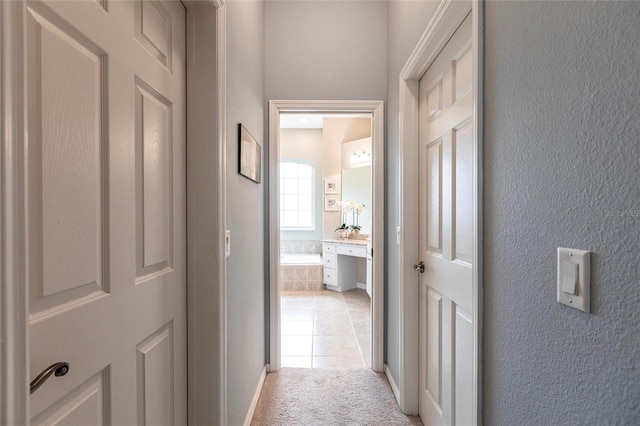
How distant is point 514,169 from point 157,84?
111cm

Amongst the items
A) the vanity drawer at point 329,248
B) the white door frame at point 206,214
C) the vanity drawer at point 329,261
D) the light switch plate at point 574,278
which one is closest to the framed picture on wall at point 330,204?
the vanity drawer at point 329,248

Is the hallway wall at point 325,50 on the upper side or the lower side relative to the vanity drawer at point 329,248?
upper

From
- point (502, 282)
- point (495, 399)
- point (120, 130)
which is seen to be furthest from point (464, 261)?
point (120, 130)

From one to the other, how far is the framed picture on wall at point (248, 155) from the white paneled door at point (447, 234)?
1009 mm

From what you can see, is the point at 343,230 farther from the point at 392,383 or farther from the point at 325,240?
the point at 392,383

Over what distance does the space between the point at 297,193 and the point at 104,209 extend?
531 cm

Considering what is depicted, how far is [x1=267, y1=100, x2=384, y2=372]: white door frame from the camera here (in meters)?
2.28

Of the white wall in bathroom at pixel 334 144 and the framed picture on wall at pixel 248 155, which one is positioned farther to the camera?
the white wall in bathroom at pixel 334 144

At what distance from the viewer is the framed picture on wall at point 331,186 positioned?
5414 mm

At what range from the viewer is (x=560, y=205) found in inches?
26.1

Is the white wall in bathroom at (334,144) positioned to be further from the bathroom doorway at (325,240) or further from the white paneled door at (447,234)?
the white paneled door at (447,234)

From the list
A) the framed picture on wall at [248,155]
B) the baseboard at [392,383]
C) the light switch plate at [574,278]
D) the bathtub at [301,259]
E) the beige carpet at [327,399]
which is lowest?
the beige carpet at [327,399]

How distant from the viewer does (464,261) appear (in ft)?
4.17

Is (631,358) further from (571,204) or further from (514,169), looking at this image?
(514,169)
